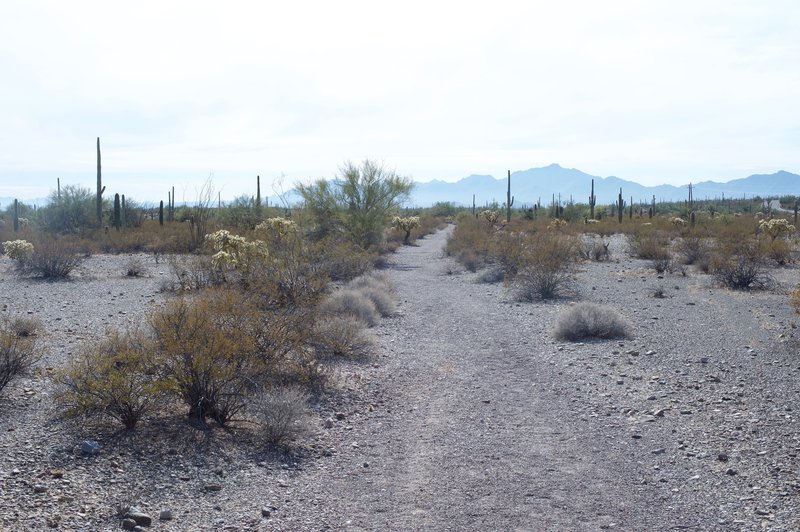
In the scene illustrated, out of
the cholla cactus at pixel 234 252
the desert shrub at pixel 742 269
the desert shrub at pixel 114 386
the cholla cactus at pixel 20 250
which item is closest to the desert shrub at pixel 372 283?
the cholla cactus at pixel 234 252

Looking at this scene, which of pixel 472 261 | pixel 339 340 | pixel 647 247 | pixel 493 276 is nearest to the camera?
pixel 339 340

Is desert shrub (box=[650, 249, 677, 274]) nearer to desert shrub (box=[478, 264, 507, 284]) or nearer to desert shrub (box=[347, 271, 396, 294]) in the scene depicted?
desert shrub (box=[478, 264, 507, 284])

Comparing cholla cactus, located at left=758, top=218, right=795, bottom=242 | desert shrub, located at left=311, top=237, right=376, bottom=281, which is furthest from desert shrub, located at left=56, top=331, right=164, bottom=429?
cholla cactus, located at left=758, top=218, right=795, bottom=242

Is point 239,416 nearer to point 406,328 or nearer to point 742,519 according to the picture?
point 742,519

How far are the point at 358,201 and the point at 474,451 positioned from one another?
96.1 feet

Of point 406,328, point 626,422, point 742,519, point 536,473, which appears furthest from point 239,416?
point 406,328

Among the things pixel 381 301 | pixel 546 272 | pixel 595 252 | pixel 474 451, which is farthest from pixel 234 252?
pixel 595 252

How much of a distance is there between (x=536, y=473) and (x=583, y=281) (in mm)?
17890

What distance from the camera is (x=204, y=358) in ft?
24.8

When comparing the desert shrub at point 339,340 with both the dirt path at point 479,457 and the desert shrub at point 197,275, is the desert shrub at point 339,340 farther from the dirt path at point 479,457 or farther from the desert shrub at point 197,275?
the desert shrub at point 197,275

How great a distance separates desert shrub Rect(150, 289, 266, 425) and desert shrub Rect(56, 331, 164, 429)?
0.65 feet

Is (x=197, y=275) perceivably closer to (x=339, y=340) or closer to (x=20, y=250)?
(x=339, y=340)

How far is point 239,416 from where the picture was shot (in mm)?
8305

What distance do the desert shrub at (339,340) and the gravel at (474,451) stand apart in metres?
0.36
